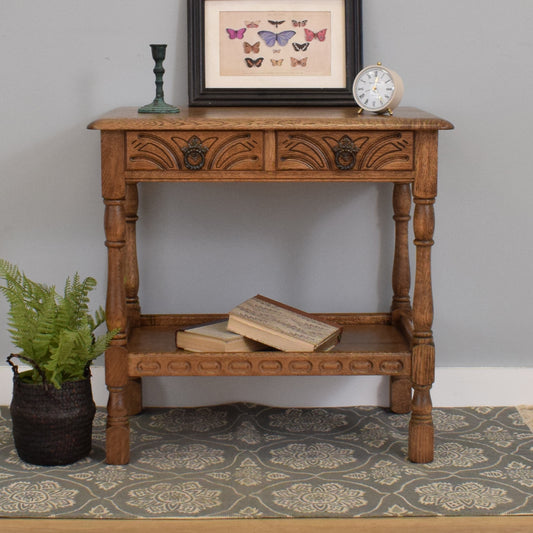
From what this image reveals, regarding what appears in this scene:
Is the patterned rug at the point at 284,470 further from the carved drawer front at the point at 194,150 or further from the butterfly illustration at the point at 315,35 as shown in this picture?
the butterfly illustration at the point at 315,35

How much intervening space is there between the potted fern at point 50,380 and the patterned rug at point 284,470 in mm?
67

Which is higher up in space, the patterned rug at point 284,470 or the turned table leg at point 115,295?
the turned table leg at point 115,295

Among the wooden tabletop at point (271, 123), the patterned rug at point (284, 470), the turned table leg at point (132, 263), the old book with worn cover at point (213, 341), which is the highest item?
the wooden tabletop at point (271, 123)

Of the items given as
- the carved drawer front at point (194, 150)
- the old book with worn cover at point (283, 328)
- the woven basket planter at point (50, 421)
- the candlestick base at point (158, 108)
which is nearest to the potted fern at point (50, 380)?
the woven basket planter at point (50, 421)

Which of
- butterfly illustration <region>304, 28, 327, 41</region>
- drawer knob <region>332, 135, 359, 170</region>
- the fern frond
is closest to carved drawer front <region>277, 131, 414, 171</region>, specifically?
drawer knob <region>332, 135, 359, 170</region>

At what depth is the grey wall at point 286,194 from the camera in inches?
111

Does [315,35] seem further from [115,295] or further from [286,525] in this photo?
[286,525]

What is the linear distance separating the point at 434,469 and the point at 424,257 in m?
0.60

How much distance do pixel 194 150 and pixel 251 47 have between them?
622mm

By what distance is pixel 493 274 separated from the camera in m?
2.96

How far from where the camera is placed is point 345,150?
2.35m

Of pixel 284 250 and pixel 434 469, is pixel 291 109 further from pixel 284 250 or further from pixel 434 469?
pixel 434 469

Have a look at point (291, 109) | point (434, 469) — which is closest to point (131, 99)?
point (291, 109)

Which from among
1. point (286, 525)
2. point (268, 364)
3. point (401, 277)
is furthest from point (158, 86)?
point (286, 525)
